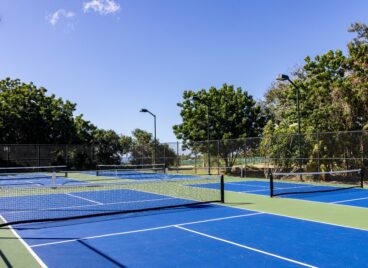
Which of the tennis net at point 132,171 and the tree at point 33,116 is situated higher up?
the tree at point 33,116

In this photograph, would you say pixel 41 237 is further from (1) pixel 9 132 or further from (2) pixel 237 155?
(1) pixel 9 132

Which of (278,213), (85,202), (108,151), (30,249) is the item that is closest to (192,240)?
(30,249)

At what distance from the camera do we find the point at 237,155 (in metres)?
27.0

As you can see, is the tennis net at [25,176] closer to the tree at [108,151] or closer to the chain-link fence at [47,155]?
the chain-link fence at [47,155]

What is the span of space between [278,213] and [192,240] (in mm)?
3831

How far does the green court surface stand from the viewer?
648 cm

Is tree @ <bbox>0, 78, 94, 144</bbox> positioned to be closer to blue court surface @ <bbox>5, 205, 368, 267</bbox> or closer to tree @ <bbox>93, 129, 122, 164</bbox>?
tree @ <bbox>93, 129, 122, 164</bbox>

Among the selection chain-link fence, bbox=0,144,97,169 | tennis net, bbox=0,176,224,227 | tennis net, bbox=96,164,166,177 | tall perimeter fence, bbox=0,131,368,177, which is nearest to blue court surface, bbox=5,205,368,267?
tennis net, bbox=0,176,224,227

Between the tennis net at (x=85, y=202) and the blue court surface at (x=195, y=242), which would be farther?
the tennis net at (x=85, y=202)

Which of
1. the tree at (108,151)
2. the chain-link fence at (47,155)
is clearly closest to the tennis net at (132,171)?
the chain-link fence at (47,155)

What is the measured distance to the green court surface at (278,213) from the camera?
6.48 meters

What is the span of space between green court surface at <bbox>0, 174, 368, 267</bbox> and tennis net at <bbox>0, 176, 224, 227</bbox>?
3.11ft

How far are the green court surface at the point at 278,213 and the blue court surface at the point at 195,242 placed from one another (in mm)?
261

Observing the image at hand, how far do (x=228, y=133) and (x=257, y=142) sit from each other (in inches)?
191
